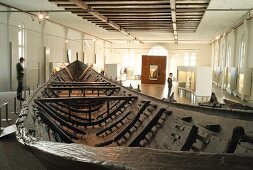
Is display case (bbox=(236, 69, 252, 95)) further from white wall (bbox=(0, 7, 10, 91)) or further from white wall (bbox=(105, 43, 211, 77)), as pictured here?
white wall (bbox=(105, 43, 211, 77))

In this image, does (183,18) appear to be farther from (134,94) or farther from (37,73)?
(134,94)

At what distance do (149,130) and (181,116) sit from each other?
30.4 inches


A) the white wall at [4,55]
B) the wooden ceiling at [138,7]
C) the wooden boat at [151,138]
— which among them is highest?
the wooden ceiling at [138,7]

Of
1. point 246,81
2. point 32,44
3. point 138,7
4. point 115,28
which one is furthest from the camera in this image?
point 115,28

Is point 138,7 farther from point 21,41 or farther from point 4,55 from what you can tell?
point 21,41

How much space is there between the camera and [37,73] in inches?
763

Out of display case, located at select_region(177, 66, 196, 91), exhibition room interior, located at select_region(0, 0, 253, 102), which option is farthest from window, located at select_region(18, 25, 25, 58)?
display case, located at select_region(177, 66, 196, 91)

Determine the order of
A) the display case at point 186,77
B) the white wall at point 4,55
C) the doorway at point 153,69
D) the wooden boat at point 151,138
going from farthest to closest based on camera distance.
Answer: the doorway at point 153,69 → the display case at point 186,77 → the white wall at point 4,55 → the wooden boat at point 151,138

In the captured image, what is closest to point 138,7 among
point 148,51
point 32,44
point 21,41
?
point 21,41

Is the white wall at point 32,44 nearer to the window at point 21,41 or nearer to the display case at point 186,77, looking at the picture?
the window at point 21,41

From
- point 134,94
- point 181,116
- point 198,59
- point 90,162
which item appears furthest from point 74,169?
point 198,59

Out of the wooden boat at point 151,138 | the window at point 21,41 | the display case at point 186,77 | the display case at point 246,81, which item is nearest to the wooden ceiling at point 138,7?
Result: the display case at point 186,77

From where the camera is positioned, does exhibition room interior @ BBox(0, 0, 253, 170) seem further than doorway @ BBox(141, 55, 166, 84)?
No

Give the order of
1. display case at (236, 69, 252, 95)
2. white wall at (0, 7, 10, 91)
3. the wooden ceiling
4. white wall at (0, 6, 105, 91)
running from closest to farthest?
the wooden ceiling, display case at (236, 69, 252, 95), white wall at (0, 7, 10, 91), white wall at (0, 6, 105, 91)
